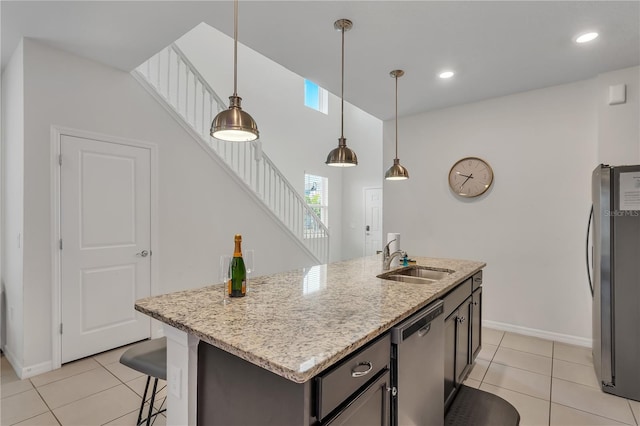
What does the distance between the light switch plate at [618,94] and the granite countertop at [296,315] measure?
8.31 ft

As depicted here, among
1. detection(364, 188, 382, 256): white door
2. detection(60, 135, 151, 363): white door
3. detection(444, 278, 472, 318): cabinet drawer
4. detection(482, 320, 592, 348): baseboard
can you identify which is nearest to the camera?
detection(444, 278, 472, 318): cabinet drawer

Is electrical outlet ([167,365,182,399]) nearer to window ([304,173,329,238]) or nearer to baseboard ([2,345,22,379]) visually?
baseboard ([2,345,22,379])

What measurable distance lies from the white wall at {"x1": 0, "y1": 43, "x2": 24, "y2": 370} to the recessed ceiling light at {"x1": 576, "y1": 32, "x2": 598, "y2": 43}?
14.7 ft

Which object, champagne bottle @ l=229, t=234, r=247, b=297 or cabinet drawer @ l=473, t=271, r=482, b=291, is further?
cabinet drawer @ l=473, t=271, r=482, b=291

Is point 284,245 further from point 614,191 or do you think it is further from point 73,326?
point 614,191

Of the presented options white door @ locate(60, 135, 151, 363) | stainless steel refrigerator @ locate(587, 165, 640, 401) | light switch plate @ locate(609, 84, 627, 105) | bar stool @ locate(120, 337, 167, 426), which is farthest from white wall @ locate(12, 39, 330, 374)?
light switch plate @ locate(609, 84, 627, 105)

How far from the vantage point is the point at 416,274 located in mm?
2830

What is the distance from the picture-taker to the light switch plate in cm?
309

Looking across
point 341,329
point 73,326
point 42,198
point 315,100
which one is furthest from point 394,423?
point 315,100

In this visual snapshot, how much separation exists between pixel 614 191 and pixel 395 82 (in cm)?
213

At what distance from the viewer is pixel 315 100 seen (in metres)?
8.00

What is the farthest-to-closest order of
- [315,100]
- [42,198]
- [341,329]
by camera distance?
[315,100] < [42,198] < [341,329]

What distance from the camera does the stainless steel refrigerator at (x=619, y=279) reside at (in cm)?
240

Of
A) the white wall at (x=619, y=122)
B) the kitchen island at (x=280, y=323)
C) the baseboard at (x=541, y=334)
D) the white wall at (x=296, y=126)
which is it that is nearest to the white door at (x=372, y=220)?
the white wall at (x=296, y=126)
